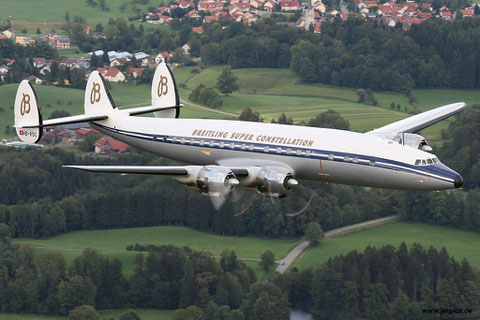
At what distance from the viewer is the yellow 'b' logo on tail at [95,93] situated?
101688 mm

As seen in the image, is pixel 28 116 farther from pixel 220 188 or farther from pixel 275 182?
pixel 275 182

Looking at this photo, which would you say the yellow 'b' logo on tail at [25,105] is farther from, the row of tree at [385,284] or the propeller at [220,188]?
the row of tree at [385,284]

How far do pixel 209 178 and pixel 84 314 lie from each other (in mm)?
103273

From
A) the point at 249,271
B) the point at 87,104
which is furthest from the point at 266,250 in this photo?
the point at 87,104

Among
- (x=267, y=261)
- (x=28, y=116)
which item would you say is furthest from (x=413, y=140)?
(x=267, y=261)

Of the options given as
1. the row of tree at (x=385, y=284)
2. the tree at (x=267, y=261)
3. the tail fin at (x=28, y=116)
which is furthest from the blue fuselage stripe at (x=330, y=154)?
the tree at (x=267, y=261)

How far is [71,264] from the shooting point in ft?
624

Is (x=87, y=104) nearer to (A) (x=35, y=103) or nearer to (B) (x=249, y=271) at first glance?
(A) (x=35, y=103)

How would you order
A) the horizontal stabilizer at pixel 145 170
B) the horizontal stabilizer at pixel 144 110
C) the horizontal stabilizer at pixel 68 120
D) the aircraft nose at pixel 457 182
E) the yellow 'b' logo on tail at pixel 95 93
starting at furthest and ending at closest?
the yellow 'b' logo on tail at pixel 95 93 → the horizontal stabilizer at pixel 144 110 → the horizontal stabilizer at pixel 68 120 → the horizontal stabilizer at pixel 145 170 → the aircraft nose at pixel 457 182

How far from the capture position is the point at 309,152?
83.8 m

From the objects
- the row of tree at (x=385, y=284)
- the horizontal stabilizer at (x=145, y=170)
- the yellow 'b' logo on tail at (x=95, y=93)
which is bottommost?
the row of tree at (x=385, y=284)

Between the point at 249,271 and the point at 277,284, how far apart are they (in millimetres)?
5834

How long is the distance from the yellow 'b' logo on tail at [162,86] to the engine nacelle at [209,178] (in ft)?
71.8

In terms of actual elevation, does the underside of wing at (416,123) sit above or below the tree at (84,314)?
above
